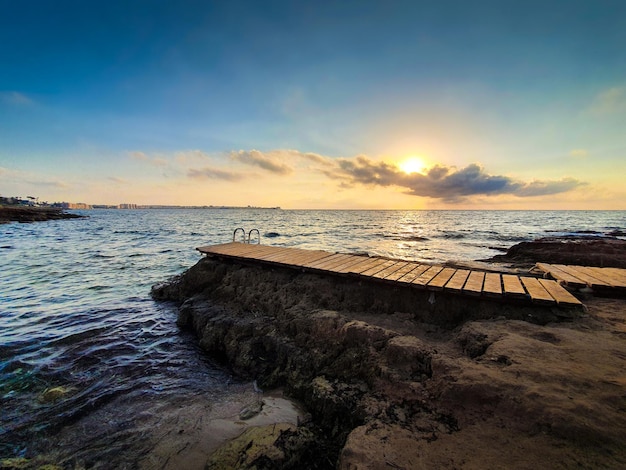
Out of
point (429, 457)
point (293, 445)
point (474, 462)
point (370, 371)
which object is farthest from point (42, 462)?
point (474, 462)

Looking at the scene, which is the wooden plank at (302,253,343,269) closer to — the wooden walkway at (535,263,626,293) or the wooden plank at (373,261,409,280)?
the wooden plank at (373,261,409,280)

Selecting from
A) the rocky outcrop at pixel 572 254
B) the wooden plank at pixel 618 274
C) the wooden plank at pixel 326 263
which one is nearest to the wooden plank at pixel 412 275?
the wooden plank at pixel 326 263

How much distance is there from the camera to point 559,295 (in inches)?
201

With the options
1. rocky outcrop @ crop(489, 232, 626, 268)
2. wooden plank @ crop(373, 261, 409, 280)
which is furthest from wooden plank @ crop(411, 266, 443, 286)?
rocky outcrop @ crop(489, 232, 626, 268)

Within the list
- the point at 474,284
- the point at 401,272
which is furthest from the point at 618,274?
the point at 401,272

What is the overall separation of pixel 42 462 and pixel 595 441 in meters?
6.15

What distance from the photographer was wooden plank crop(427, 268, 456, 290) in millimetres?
5457

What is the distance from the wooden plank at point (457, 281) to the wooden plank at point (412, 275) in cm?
67

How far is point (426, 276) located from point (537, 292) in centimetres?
190

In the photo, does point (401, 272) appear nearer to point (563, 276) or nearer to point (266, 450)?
point (563, 276)

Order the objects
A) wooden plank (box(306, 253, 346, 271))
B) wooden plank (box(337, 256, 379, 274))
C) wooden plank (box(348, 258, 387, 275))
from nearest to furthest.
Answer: wooden plank (box(348, 258, 387, 275)) < wooden plank (box(337, 256, 379, 274)) < wooden plank (box(306, 253, 346, 271))

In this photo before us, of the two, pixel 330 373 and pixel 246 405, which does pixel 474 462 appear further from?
pixel 246 405

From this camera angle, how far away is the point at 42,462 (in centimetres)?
371

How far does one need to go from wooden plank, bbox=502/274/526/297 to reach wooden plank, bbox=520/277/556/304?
112 mm
